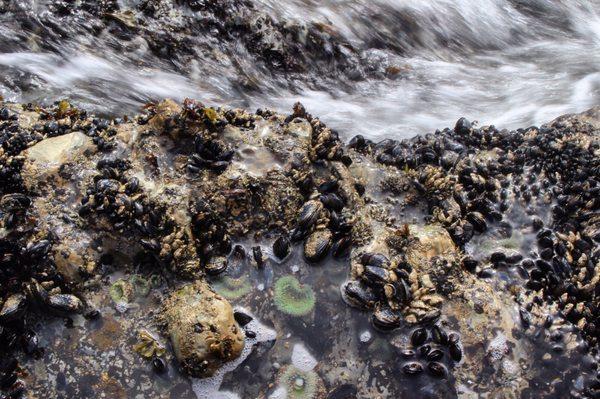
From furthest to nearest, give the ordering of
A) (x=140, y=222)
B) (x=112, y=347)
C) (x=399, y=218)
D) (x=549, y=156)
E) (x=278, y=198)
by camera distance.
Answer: (x=549, y=156)
(x=399, y=218)
(x=278, y=198)
(x=140, y=222)
(x=112, y=347)

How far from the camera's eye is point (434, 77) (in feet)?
28.4

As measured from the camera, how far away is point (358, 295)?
3.73 metres

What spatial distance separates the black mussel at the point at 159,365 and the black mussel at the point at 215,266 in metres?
0.71

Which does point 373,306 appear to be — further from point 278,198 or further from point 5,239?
point 5,239

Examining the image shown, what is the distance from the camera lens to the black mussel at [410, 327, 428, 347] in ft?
11.8

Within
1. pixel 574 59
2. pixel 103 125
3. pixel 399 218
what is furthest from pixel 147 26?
pixel 574 59

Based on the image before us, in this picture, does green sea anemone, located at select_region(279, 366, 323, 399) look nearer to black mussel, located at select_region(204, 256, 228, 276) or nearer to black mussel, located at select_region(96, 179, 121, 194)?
black mussel, located at select_region(204, 256, 228, 276)

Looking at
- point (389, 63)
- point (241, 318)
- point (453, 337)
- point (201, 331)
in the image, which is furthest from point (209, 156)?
point (389, 63)

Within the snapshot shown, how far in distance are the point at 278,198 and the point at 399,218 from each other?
111 cm

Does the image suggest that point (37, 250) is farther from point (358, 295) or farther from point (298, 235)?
point (358, 295)

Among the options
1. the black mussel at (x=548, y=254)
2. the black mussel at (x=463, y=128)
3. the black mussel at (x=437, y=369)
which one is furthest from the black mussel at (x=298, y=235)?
the black mussel at (x=463, y=128)

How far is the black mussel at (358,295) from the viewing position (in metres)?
3.72

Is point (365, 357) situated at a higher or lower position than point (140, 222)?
lower

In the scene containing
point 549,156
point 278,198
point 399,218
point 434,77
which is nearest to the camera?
point 278,198
